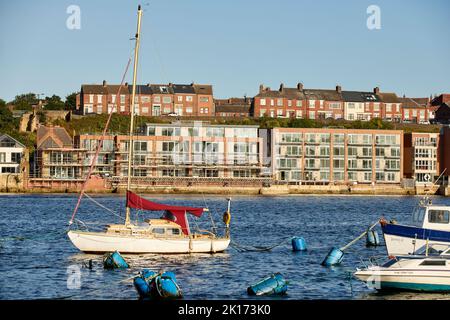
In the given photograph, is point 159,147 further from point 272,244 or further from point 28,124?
point 272,244

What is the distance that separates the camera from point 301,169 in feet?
526

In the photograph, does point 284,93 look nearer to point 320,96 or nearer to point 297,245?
point 320,96

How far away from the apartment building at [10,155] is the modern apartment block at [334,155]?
4143 cm

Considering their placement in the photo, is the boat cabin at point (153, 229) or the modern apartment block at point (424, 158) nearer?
the boat cabin at point (153, 229)

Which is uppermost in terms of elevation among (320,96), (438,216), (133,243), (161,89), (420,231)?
(161,89)

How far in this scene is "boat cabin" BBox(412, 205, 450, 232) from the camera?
4766cm

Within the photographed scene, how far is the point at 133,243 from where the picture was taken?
5247 cm

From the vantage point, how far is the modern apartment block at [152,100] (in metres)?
188

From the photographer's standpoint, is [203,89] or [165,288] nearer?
[165,288]

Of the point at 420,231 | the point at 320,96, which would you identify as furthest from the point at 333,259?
the point at 320,96

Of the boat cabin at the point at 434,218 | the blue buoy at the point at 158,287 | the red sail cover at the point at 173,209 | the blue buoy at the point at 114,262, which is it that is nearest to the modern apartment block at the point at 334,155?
the red sail cover at the point at 173,209

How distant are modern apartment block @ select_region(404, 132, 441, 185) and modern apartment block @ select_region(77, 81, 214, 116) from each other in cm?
4692

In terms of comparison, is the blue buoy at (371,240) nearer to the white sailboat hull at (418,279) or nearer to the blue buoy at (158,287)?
the white sailboat hull at (418,279)

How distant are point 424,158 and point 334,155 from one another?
17.1 m
